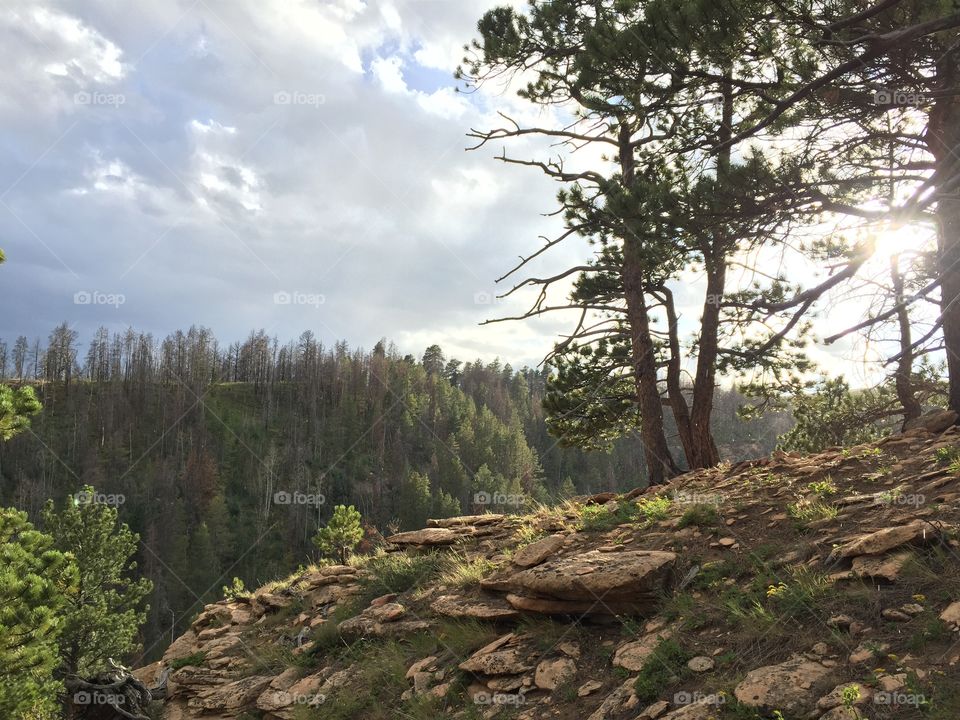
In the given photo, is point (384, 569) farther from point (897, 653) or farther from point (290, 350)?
point (290, 350)

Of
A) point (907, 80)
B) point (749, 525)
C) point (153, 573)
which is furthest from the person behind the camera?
point (153, 573)

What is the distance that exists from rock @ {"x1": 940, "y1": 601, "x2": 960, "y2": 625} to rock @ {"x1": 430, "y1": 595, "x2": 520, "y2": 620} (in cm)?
366

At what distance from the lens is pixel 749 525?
674 centimetres

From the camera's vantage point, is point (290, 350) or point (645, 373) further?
point (290, 350)

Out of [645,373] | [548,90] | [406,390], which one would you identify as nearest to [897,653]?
[645,373]

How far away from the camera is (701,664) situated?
4.59 meters

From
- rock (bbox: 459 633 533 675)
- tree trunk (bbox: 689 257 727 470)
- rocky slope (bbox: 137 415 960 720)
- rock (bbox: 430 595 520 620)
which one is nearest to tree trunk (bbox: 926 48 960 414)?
rocky slope (bbox: 137 415 960 720)

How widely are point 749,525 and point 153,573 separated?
70038 millimetres

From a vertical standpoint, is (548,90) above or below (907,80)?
above
